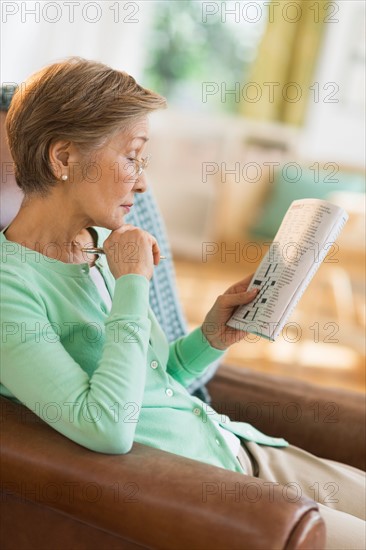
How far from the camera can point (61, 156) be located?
4.38 feet

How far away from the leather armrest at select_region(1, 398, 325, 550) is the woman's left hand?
400mm

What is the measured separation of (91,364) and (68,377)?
164 millimetres

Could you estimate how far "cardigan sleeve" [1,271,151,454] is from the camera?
3.80 feet

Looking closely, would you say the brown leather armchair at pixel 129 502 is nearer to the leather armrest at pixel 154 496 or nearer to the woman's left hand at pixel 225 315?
the leather armrest at pixel 154 496

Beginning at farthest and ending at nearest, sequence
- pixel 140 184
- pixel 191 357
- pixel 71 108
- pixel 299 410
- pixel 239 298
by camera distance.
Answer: pixel 299 410, pixel 191 357, pixel 239 298, pixel 140 184, pixel 71 108

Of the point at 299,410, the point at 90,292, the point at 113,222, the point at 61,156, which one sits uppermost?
the point at 61,156

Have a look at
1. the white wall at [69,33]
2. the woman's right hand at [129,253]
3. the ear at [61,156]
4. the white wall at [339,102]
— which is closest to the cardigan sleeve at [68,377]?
the woman's right hand at [129,253]

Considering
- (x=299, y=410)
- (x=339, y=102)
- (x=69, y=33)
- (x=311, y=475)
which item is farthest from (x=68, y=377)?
(x=339, y=102)

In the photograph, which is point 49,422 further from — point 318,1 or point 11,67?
point 318,1

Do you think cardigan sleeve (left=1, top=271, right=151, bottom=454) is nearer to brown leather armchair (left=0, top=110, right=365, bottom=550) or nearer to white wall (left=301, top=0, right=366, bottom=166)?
brown leather armchair (left=0, top=110, right=365, bottom=550)

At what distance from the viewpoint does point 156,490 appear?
1.10 metres

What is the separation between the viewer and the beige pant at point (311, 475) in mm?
1481

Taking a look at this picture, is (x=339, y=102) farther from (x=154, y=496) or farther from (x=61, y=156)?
(x=154, y=496)

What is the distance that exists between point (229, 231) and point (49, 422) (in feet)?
15.8
